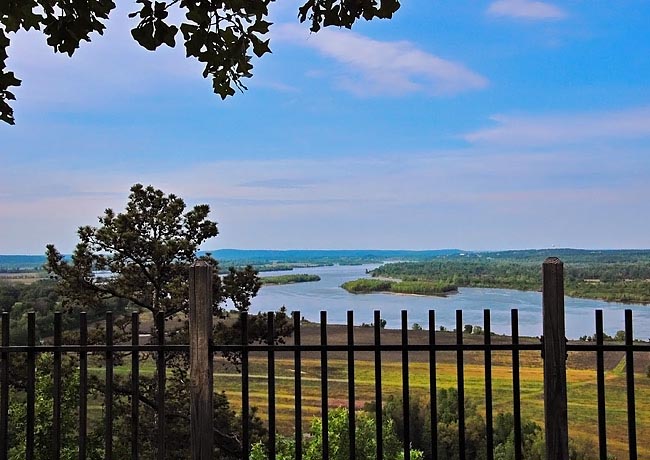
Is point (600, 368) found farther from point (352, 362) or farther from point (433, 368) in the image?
point (352, 362)

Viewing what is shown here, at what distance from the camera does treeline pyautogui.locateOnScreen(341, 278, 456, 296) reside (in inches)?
450

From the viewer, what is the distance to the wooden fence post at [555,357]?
11.7ft

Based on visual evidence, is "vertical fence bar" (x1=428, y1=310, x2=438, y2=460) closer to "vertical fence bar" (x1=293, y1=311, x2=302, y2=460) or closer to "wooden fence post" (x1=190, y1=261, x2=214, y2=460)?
"vertical fence bar" (x1=293, y1=311, x2=302, y2=460)

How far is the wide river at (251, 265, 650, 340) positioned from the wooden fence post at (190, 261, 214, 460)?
2.10ft

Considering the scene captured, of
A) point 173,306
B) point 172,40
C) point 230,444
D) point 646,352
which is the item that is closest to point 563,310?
point 646,352

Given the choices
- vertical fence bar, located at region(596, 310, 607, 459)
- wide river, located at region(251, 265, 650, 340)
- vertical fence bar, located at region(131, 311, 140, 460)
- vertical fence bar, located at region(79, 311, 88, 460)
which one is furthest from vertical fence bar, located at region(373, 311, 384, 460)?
vertical fence bar, located at region(79, 311, 88, 460)

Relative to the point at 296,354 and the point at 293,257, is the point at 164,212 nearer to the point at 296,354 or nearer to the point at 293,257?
the point at 296,354

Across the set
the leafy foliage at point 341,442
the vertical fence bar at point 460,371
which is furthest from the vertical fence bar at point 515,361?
the leafy foliage at point 341,442

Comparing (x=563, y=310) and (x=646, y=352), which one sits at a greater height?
(x=563, y=310)

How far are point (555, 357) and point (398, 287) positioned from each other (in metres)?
7.84

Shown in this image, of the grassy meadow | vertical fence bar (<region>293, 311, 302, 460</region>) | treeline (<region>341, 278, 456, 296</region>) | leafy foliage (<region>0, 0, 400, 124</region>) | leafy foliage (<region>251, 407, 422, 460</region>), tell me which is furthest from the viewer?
treeline (<region>341, 278, 456, 296</region>)

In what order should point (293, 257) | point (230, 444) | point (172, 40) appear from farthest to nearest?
1. point (293, 257)
2. point (230, 444)
3. point (172, 40)

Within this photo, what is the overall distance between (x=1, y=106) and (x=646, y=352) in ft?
11.8

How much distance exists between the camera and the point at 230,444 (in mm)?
8781
